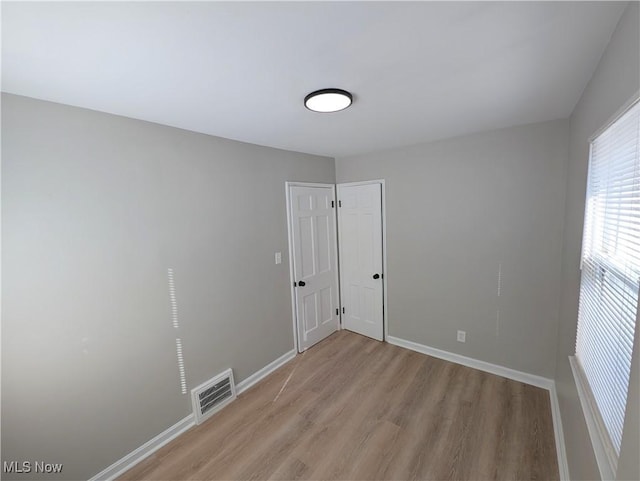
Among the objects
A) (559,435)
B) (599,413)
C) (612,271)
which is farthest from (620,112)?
(559,435)

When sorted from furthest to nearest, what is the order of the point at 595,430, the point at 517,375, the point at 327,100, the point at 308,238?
the point at 308,238, the point at 517,375, the point at 327,100, the point at 595,430

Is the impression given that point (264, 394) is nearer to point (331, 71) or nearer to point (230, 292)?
point (230, 292)

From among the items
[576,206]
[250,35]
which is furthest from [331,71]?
[576,206]

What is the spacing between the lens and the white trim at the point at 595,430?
96 centimetres

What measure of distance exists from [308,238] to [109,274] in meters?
1.96

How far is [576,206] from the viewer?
177cm

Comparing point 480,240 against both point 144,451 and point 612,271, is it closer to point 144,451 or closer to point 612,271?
point 612,271

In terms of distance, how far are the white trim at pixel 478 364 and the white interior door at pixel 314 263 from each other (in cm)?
91

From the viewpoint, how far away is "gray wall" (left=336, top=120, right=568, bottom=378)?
89.3 inches

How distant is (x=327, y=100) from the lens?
1528 mm

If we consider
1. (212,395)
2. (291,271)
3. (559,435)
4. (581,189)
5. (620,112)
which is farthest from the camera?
(291,271)

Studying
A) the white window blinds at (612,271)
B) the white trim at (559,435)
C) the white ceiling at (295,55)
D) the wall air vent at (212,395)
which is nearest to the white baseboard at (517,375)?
the white trim at (559,435)

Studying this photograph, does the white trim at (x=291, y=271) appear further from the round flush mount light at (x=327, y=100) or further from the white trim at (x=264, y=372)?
the round flush mount light at (x=327, y=100)

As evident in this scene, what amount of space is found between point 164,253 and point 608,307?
2563mm
